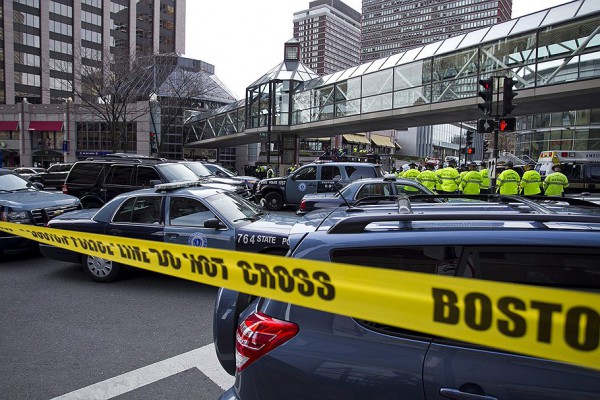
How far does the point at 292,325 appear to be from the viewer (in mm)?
2211

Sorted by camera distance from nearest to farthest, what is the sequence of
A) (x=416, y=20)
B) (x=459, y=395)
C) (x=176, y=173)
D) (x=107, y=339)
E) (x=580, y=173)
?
1. (x=459, y=395)
2. (x=107, y=339)
3. (x=176, y=173)
4. (x=580, y=173)
5. (x=416, y=20)

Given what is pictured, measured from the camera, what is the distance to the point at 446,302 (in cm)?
164

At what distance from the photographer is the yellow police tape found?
58.1 inches

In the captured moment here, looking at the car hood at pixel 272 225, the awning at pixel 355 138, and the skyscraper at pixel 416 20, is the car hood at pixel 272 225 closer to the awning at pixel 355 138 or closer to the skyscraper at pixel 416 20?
the awning at pixel 355 138

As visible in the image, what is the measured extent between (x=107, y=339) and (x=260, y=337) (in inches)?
120

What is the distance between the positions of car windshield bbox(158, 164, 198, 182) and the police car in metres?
4.10

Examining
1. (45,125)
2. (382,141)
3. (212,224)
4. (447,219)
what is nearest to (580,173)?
(212,224)

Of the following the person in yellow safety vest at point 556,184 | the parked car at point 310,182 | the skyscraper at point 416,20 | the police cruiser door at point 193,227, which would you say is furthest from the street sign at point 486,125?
the skyscraper at point 416,20

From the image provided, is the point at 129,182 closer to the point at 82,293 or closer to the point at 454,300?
the point at 82,293

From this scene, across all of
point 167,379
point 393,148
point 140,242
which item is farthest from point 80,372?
point 393,148

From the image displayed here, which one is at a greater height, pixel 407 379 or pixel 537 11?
pixel 537 11

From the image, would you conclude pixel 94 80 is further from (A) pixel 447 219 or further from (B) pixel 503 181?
(A) pixel 447 219

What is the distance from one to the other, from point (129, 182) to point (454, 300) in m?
10.8

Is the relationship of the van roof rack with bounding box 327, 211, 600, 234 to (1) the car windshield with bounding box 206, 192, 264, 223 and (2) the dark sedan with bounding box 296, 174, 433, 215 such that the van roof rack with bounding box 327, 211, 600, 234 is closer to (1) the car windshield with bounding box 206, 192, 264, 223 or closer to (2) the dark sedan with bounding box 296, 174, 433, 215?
(1) the car windshield with bounding box 206, 192, 264, 223
